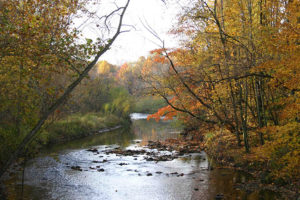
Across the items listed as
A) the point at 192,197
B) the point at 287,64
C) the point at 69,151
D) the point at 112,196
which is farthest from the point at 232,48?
the point at 69,151

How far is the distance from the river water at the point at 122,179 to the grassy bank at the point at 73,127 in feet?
11.0

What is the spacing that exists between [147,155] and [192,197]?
7.09 meters

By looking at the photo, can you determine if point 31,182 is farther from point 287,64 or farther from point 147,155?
point 287,64

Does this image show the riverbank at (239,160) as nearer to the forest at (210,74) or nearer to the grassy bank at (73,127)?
the forest at (210,74)

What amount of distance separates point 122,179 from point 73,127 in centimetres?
1304

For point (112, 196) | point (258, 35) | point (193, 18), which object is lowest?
point (112, 196)

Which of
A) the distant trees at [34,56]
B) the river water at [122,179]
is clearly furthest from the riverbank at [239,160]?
the distant trees at [34,56]

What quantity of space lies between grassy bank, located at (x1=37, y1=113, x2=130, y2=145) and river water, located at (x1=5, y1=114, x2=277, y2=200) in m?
3.34

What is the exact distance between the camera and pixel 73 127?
22859mm

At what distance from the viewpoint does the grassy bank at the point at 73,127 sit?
62.7ft

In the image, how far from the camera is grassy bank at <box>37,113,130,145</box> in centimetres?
1910

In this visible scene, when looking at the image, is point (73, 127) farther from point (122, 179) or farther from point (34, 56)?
point (34, 56)

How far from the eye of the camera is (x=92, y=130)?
84.5 ft

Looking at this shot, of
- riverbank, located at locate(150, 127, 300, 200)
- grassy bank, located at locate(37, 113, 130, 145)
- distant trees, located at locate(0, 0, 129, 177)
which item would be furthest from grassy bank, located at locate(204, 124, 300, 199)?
grassy bank, located at locate(37, 113, 130, 145)
